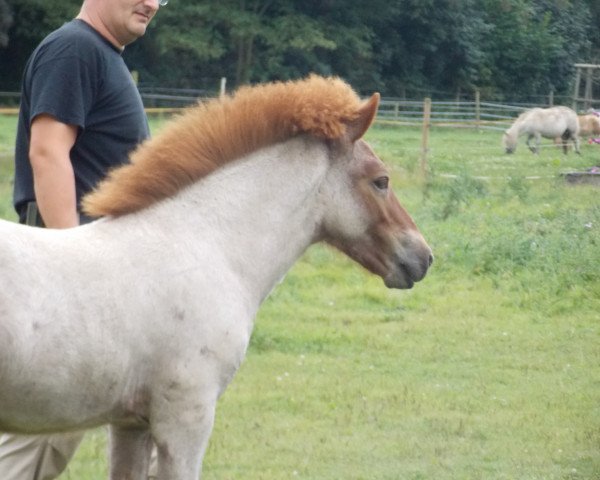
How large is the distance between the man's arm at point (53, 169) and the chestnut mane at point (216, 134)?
0.14 metres

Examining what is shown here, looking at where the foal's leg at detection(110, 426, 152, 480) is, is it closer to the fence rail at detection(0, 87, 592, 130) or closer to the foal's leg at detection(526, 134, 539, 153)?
the foal's leg at detection(526, 134, 539, 153)

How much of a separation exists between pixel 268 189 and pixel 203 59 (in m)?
45.7

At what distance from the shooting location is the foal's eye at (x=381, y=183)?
171 inches

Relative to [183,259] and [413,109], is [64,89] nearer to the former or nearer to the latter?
[183,259]

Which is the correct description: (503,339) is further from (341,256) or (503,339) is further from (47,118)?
(47,118)

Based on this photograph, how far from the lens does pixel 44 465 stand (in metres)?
4.59

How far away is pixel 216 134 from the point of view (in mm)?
4102

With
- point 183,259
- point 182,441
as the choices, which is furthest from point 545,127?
point 182,441

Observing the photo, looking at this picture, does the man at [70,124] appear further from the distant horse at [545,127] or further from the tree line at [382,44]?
the tree line at [382,44]

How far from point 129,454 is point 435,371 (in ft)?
14.9

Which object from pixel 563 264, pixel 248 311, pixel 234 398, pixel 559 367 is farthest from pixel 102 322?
pixel 563 264

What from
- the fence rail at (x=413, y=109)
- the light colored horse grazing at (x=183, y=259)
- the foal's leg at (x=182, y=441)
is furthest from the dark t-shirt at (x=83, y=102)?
the fence rail at (x=413, y=109)

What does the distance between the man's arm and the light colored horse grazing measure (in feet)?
0.72

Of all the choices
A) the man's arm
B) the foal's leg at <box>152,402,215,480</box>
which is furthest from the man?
the foal's leg at <box>152,402,215,480</box>
